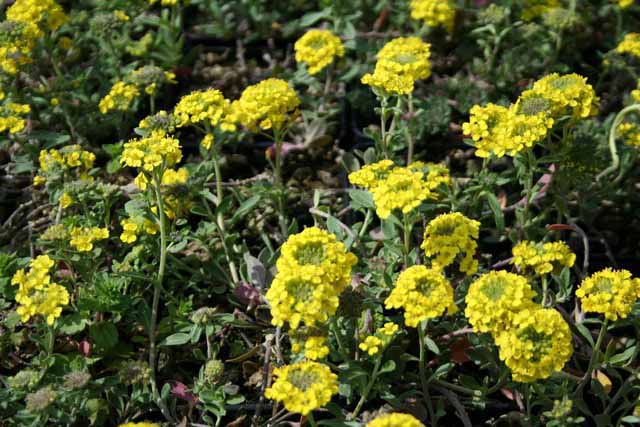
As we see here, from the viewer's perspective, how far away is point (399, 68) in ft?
12.0

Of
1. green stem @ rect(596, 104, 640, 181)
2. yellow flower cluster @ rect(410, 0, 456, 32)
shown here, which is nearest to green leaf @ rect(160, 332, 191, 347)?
green stem @ rect(596, 104, 640, 181)

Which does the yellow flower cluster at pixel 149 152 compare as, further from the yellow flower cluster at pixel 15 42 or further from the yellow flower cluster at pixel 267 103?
the yellow flower cluster at pixel 15 42

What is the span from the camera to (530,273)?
3.52 metres

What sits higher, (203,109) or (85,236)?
(203,109)

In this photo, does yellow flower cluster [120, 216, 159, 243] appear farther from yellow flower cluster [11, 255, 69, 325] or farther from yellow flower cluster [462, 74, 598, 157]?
yellow flower cluster [462, 74, 598, 157]

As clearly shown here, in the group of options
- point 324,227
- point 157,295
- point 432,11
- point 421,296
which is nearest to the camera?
point 421,296

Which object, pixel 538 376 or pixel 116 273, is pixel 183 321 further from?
pixel 538 376

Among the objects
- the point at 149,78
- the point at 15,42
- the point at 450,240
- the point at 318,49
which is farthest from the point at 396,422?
the point at 15,42

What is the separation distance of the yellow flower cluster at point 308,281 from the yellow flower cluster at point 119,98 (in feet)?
5.38

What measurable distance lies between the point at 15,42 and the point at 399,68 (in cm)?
182

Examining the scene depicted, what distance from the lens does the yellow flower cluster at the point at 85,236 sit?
130 inches

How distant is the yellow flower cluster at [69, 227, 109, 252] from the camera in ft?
10.9

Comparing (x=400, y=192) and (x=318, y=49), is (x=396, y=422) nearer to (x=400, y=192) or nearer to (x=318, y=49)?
(x=400, y=192)

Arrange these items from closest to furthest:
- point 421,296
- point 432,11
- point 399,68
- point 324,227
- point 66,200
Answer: point 421,296, point 66,200, point 399,68, point 324,227, point 432,11
